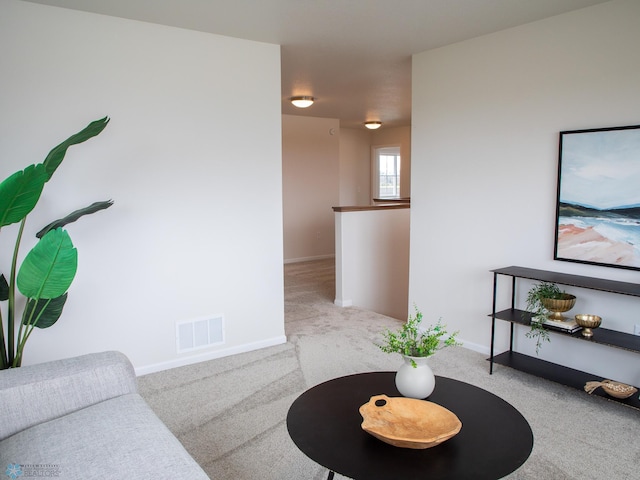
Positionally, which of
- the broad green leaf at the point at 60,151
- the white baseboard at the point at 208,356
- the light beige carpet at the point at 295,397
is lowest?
the light beige carpet at the point at 295,397

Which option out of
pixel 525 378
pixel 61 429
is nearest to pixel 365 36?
pixel 525 378

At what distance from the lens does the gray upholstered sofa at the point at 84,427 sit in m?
1.52

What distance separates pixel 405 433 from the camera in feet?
5.68

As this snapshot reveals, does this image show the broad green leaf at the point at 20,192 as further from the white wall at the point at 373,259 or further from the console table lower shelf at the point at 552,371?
the white wall at the point at 373,259

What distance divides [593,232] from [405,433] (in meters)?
2.12

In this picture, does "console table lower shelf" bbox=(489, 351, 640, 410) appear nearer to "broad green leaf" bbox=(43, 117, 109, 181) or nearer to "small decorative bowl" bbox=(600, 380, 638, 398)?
"small decorative bowl" bbox=(600, 380, 638, 398)

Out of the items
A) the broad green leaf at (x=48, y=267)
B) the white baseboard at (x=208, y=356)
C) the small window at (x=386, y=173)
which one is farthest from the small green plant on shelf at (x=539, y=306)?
the small window at (x=386, y=173)

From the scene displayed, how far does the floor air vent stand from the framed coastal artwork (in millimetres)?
2592

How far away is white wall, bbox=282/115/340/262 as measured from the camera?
26.3 ft

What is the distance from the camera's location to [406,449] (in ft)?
5.59

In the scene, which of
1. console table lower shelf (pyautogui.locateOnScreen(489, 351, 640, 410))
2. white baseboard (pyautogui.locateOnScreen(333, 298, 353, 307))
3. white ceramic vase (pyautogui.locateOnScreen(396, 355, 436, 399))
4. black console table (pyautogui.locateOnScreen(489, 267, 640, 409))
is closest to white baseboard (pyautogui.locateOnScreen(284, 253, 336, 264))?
white baseboard (pyautogui.locateOnScreen(333, 298, 353, 307))

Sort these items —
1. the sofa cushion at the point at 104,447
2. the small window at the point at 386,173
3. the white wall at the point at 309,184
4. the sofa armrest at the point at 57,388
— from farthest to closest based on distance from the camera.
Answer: the small window at the point at 386,173
the white wall at the point at 309,184
the sofa armrest at the point at 57,388
the sofa cushion at the point at 104,447

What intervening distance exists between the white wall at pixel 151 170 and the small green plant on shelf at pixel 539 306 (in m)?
2.00

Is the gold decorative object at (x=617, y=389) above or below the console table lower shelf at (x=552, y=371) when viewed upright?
above
